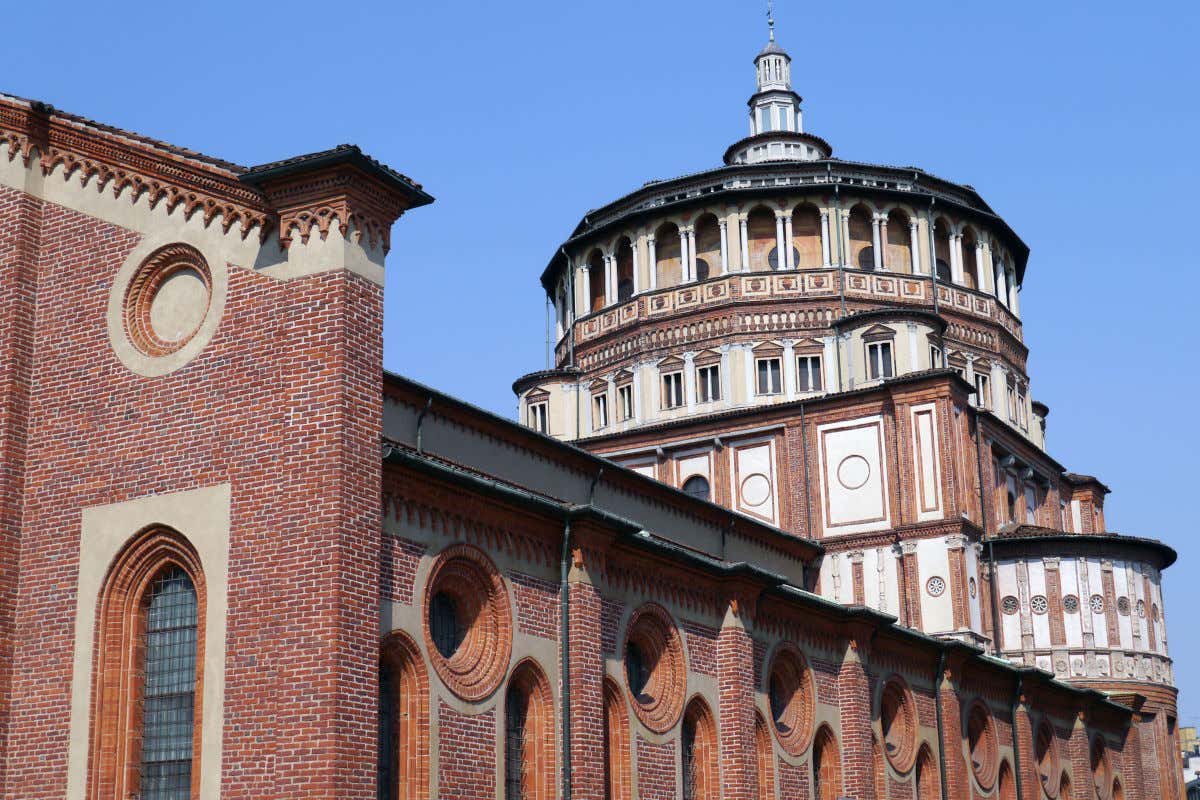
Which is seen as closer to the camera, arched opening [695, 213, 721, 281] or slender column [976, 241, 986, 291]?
arched opening [695, 213, 721, 281]

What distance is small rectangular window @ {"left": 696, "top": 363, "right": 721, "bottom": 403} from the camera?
48.6 metres

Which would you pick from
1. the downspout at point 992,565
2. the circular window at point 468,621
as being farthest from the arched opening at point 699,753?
the downspout at point 992,565

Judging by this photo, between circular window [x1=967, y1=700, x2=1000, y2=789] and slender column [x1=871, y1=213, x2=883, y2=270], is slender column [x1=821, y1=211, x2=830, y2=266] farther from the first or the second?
circular window [x1=967, y1=700, x2=1000, y2=789]

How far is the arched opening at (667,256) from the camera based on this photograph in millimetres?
51203

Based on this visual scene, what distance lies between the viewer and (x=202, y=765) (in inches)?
682

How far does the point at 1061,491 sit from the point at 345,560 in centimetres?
4000

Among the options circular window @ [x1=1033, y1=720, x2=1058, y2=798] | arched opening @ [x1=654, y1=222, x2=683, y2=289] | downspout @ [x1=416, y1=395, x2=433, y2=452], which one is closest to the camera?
downspout @ [x1=416, y1=395, x2=433, y2=452]

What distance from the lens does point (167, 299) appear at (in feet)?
63.7

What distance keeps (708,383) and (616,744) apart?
2648cm

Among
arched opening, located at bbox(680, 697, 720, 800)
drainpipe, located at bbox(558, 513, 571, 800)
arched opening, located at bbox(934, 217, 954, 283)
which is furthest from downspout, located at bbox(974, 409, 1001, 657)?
drainpipe, located at bbox(558, 513, 571, 800)

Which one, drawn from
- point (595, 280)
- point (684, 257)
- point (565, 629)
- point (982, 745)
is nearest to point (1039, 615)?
point (982, 745)

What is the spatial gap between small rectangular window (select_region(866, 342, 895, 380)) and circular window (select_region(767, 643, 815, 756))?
19.0 m

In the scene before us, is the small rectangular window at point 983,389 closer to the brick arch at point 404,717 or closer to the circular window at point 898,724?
the circular window at point 898,724

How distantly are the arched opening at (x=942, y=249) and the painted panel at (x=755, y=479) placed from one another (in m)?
10.2
